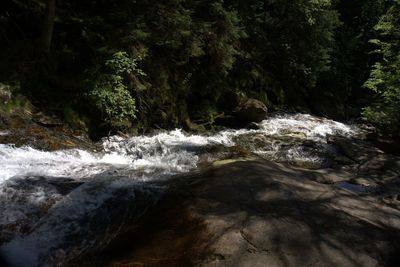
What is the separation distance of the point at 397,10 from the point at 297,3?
810 centimetres

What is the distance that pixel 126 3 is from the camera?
13.1m

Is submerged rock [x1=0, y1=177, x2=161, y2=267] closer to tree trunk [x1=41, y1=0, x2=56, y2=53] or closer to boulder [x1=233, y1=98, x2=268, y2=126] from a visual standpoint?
tree trunk [x1=41, y1=0, x2=56, y2=53]

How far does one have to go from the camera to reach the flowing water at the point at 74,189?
5312mm

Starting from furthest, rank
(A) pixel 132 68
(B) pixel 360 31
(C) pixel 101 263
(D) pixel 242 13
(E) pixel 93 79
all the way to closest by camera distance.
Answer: (B) pixel 360 31, (D) pixel 242 13, (A) pixel 132 68, (E) pixel 93 79, (C) pixel 101 263

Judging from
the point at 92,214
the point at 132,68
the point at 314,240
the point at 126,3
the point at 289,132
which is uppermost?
the point at 126,3

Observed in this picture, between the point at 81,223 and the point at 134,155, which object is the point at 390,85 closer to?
the point at 134,155

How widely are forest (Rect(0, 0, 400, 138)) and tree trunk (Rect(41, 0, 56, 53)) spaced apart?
1.0 inches

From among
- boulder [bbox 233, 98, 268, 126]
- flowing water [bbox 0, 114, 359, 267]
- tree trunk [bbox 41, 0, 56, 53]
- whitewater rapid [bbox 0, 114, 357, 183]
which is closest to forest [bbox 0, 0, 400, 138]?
tree trunk [bbox 41, 0, 56, 53]

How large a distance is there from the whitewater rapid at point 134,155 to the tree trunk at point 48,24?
300 cm

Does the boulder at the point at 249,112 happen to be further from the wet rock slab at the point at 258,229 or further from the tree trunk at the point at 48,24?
the wet rock slab at the point at 258,229

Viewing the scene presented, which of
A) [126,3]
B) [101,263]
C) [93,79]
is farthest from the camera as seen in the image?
[126,3]

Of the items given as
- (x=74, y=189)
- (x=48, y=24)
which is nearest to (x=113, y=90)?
(x=48, y=24)

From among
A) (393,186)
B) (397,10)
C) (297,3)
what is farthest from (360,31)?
(393,186)

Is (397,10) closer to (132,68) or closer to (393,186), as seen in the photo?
(393,186)
